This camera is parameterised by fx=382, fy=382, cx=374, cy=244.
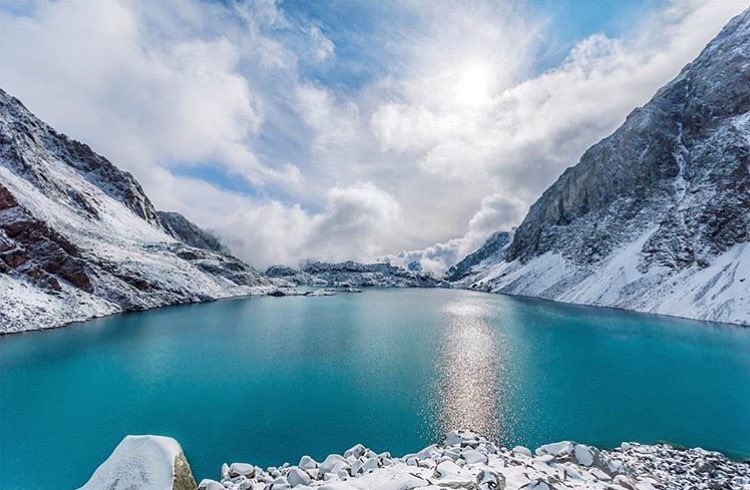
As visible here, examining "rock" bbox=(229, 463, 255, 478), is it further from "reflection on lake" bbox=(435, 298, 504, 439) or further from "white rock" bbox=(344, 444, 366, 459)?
"reflection on lake" bbox=(435, 298, 504, 439)

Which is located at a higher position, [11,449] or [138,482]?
[138,482]

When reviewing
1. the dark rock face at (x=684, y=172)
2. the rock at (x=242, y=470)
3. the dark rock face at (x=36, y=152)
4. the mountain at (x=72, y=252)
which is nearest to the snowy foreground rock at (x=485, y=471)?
the rock at (x=242, y=470)

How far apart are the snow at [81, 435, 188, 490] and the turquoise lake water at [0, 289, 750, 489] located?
25.8 feet

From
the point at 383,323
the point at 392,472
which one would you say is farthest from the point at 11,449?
the point at 383,323

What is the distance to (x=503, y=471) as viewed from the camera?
18.0 m

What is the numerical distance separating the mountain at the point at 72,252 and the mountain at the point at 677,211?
464 feet

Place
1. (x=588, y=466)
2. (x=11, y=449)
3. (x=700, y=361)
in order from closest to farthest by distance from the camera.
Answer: (x=588, y=466)
(x=11, y=449)
(x=700, y=361)

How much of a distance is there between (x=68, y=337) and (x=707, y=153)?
203897mm

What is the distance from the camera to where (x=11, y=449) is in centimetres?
2570

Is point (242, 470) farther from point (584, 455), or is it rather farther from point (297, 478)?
point (584, 455)

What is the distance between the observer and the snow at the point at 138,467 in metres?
14.9

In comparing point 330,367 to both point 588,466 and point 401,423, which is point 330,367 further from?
point 588,466

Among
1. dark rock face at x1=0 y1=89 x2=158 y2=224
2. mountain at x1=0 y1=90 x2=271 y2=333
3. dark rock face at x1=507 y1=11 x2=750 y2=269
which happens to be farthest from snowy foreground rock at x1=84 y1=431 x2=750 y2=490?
dark rock face at x1=0 y1=89 x2=158 y2=224

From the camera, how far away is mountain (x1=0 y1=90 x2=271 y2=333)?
77.4 m
